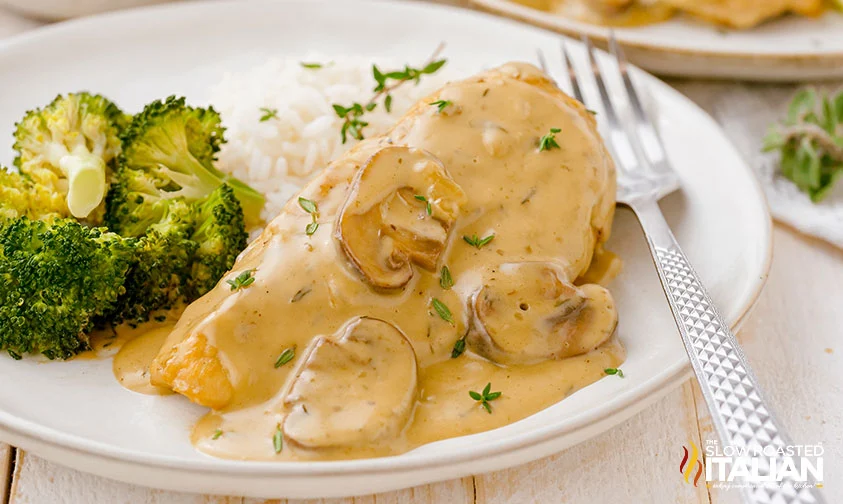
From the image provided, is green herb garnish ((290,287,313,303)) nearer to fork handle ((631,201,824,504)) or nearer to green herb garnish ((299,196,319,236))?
green herb garnish ((299,196,319,236))

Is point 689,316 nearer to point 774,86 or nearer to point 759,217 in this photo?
point 759,217

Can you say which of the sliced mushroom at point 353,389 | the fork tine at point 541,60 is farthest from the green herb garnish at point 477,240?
the fork tine at point 541,60

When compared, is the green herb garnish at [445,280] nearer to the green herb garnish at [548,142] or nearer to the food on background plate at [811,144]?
the green herb garnish at [548,142]

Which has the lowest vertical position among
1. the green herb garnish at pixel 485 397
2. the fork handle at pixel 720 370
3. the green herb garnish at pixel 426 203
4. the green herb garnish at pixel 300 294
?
the green herb garnish at pixel 485 397

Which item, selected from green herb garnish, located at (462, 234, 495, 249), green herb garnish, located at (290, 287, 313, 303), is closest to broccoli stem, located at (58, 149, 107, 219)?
green herb garnish, located at (290, 287, 313, 303)

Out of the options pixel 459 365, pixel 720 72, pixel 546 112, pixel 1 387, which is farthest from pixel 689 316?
pixel 720 72

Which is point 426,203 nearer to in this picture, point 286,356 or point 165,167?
point 286,356

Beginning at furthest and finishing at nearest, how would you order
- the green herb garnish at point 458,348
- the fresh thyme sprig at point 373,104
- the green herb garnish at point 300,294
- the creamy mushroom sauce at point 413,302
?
the fresh thyme sprig at point 373,104
the green herb garnish at point 458,348
the green herb garnish at point 300,294
the creamy mushroom sauce at point 413,302
